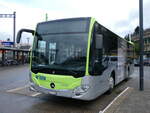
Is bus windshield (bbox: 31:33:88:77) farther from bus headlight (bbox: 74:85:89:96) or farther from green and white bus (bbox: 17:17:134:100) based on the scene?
bus headlight (bbox: 74:85:89:96)

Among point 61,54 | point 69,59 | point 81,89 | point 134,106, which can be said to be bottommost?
point 134,106

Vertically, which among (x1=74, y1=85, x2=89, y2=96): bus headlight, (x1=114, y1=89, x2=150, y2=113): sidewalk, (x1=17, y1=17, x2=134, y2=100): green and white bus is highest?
(x1=17, y1=17, x2=134, y2=100): green and white bus

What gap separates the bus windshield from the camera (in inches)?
197

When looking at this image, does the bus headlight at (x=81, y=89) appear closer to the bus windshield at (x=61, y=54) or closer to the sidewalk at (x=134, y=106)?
the bus windshield at (x=61, y=54)

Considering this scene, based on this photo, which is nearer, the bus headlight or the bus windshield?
the bus headlight

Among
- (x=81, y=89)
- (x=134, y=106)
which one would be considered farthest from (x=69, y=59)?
(x=134, y=106)

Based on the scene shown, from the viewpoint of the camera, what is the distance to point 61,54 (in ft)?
17.1

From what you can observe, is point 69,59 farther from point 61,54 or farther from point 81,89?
point 81,89

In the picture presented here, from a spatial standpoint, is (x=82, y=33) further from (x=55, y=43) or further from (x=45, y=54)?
(x=45, y=54)

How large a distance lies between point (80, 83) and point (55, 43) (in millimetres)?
1571

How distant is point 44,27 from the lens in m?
5.80

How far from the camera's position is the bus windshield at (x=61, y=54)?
5.01 m

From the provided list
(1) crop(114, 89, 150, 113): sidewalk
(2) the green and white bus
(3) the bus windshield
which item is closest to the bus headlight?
(2) the green and white bus

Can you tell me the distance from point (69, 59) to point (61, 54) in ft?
1.06
